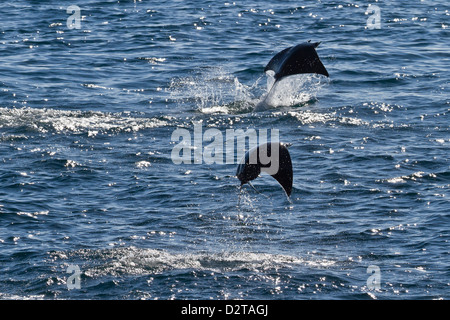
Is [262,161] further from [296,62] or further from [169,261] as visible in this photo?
[296,62]

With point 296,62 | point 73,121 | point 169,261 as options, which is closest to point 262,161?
point 169,261

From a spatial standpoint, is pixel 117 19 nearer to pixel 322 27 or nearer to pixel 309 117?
pixel 322 27

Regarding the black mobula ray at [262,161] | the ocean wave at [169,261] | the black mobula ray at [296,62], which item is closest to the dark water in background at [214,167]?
the ocean wave at [169,261]

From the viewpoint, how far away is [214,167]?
18.2 m

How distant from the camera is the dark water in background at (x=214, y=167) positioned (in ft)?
44.3

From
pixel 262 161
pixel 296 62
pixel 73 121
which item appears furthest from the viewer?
pixel 73 121

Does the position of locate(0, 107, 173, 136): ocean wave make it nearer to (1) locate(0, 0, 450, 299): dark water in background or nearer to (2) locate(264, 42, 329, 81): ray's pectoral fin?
(1) locate(0, 0, 450, 299): dark water in background

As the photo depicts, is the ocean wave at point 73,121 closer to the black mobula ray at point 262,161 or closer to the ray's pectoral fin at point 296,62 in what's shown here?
the ray's pectoral fin at point 296,62

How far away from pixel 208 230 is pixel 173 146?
4352mm

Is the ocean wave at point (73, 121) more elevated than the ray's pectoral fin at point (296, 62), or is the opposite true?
the ray's pectoral fin at point (296, 62)

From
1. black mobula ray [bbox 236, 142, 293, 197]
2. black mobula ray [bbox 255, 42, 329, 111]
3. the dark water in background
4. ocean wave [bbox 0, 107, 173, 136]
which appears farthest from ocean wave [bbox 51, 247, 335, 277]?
ocean wave [bbox 0, 107, 173, 136]

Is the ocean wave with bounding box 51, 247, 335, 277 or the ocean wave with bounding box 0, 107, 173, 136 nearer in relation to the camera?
the ocean wave with bounding box 51, 247, 335, 277

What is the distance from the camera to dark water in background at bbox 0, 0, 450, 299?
13.5m

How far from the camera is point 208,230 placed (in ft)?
50.0
